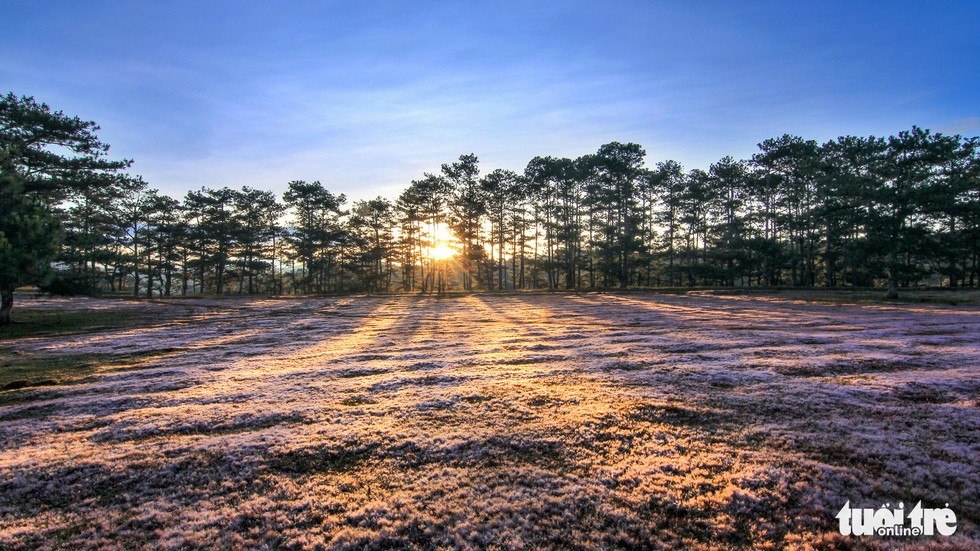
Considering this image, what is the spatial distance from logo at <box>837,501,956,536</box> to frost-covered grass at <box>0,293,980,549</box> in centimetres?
9

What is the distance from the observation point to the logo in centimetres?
271

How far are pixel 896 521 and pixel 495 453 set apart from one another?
3145mm

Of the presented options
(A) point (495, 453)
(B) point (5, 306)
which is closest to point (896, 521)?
(A) point (495, 453)

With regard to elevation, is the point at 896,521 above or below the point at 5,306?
below

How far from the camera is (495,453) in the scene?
159 inches

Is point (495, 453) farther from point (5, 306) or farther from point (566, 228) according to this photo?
point (566, 228)

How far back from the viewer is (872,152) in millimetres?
42125

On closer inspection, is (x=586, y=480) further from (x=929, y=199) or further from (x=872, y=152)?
(x=872, y=152)

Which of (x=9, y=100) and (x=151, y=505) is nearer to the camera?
(x=151, y=505)

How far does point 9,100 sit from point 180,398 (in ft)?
106

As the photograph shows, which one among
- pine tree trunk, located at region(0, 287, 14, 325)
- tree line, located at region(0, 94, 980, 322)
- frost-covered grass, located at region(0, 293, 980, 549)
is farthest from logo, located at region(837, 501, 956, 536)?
tree line, located at region(0, 94, 980, 322)

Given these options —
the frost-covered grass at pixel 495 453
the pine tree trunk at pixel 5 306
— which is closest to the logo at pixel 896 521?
the frost-covered grass at pixel 495 453

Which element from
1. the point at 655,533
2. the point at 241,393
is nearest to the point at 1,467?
the point at 241,393

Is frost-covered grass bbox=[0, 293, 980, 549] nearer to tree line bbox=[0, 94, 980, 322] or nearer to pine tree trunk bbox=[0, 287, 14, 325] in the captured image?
pine tree trunk bbox=[0, 287, 14, 325]
